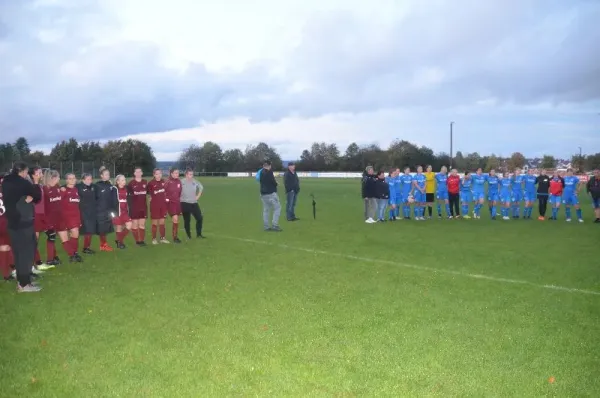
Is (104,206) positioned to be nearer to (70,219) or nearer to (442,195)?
(70,219)

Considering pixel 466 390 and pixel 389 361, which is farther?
pixel 389 361

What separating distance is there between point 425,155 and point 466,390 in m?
90.6

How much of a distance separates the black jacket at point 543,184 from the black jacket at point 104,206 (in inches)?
583

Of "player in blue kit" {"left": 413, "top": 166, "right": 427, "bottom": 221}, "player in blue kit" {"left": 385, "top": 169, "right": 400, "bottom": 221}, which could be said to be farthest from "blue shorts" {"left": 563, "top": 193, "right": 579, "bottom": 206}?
"player in blue kit" {"left": 385, "top": 169, "right": 400, "bottom": 221}

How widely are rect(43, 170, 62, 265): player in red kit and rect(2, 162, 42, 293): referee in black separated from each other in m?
2.52

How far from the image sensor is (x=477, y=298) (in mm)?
7234

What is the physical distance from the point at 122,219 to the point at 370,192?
8.61 m

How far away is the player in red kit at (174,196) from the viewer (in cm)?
1370

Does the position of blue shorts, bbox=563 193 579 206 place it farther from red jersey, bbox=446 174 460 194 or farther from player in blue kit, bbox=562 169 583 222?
red jersey, bbox=446 174 460 194

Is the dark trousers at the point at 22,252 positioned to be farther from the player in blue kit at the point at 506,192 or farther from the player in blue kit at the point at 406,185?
the player in blue kit at the point at 506,192

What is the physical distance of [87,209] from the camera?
11844 mm

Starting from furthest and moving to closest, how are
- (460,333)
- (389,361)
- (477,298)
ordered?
(477,298) → (460,333) → (389,361)

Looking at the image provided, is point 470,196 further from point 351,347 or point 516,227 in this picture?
point 351,347

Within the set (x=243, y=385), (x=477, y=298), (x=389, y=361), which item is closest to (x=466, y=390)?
(x=389, y=361)
